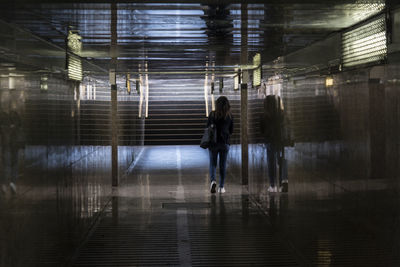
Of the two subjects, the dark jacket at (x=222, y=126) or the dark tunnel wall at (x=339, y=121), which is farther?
the dark jacket at (x=222, y=126)

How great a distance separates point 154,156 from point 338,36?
13158mm

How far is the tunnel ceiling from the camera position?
3859 millimetres

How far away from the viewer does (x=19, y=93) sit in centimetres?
330

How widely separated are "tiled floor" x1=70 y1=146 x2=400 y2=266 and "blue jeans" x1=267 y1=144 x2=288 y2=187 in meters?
Answer: 0.25

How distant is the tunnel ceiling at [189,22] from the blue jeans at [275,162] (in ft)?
3.65

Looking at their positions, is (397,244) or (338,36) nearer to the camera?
(397,244)

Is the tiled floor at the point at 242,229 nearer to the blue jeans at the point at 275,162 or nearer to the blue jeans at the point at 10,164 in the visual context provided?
the blue jeans at the point at 275,162

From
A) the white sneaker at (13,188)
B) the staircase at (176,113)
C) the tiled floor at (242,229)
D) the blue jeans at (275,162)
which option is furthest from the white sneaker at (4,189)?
the staircase at (176,113)

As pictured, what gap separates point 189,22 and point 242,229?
2949 millimetres

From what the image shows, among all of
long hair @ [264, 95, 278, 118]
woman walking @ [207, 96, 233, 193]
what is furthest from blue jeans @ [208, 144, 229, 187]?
long hair @ [264, 95, 278, 118]

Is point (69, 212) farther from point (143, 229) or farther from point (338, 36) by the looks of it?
point (338, 36)

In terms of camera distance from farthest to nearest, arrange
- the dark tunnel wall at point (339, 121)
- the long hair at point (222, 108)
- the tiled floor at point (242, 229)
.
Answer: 1. the long hair at point (222, 108)
2. the tiled floor at point (242, 229)
3. the dark tunnel wall at point (339, 121)

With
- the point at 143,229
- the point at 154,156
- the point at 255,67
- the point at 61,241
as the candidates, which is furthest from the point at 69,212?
the point at 154,156

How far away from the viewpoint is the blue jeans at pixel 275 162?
6453 mm
